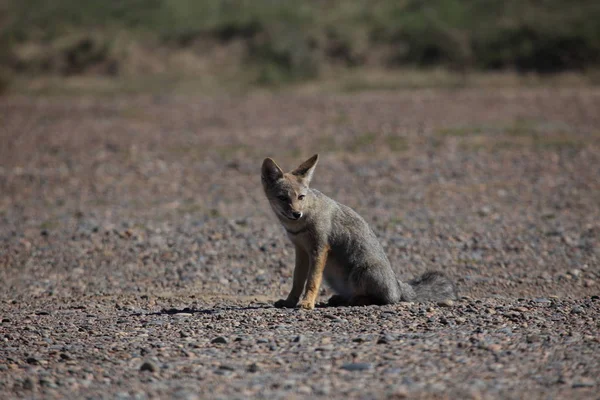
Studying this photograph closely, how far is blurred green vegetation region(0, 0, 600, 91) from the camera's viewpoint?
3086 cm

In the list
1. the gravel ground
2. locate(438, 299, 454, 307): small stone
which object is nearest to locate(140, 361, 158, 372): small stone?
the gravel ground

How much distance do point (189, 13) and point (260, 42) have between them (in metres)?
7.80

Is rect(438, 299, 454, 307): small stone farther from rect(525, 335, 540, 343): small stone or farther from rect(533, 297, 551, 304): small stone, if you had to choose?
rect(525, 335, 540, 343): small stone

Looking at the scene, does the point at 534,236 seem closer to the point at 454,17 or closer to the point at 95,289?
the point at 95,289

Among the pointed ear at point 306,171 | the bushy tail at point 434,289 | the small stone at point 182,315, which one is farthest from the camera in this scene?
the bushy tail at point 434,289

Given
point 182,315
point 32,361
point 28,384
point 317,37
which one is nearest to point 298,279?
point 182,315

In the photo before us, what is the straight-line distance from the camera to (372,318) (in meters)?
7.38

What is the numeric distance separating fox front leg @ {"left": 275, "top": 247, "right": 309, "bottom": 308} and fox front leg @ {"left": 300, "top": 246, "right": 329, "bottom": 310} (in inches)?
9.1

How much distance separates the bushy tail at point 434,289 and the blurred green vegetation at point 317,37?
2201 cm

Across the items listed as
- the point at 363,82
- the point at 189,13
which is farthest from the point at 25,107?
the point at 189,13

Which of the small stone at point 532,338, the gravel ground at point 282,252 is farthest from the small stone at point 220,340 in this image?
the small stone at point 532,338

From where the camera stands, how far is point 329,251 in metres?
8.08

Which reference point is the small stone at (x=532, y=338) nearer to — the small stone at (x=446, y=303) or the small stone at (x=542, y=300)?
the small stone at (x=446, y=303)

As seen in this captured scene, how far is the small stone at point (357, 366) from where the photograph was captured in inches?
231
